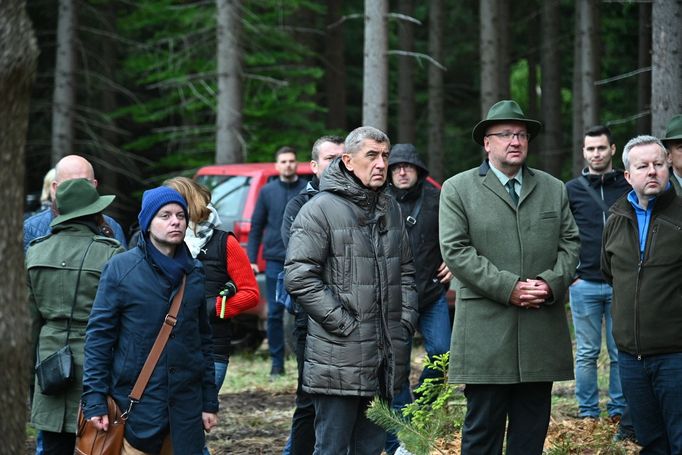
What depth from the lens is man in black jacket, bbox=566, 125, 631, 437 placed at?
29.2 feet

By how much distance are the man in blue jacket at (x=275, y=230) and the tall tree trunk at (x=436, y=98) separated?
15872 millimetres

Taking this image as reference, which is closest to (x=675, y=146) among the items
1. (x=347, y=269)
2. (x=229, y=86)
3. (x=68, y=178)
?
(x=347, y=269)

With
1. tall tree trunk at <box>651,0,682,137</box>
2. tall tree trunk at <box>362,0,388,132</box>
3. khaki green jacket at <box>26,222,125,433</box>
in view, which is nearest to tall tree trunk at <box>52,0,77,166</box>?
tall tree trunk at <box>362,0,388,132</box>

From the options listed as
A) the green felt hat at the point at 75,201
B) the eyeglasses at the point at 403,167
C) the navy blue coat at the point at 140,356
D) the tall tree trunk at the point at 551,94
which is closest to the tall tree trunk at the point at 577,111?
the tall tree trunk at the point at 551,94

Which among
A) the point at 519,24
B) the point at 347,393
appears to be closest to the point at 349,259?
the point at 347,393

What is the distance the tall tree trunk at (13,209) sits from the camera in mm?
3875

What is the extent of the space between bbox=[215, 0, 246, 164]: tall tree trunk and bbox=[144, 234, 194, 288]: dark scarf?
13.3 meters

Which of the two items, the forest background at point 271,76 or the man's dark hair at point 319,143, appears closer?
the man's dark hair at point 319,143

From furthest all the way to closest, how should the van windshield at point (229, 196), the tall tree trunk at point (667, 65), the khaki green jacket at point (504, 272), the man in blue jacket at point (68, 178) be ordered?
the van windshield at point (229, 196)
the tall tree trunk at point (667, 65)
the man in blue jacket at point (68, 178)
the khaki green jacket at point (504, 272)

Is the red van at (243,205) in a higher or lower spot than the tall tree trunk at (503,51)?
lower

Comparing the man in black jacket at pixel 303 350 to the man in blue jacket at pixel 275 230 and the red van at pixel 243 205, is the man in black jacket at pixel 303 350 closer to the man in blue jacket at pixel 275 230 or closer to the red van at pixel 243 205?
the man in blue jacket at pixel 275 230

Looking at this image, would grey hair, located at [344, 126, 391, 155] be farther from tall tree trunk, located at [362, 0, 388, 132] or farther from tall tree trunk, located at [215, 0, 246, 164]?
tall tree trunk, located at [215, 0, 246, 164]

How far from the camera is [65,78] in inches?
878

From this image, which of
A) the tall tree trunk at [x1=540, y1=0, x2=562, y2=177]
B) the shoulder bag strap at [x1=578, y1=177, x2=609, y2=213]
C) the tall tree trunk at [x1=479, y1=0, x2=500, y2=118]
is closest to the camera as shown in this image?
the shoulder bag strap at [x1=578, y1=177, x2=609, y2=213]
